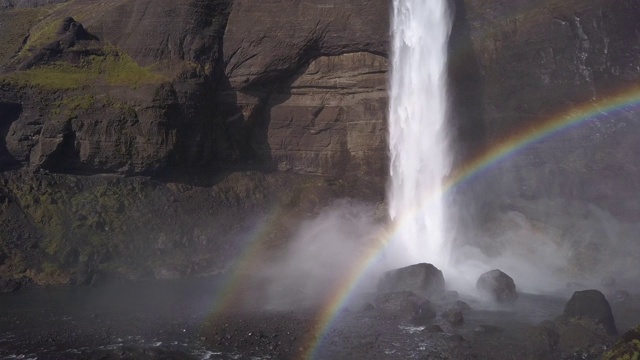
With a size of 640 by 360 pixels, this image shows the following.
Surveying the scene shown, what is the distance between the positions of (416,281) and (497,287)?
3417mm

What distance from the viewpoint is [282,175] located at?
4525 centimetres

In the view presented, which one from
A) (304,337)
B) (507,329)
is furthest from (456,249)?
(304,337)

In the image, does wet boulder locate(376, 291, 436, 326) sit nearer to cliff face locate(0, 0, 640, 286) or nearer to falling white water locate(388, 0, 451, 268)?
falling white water locate(388, 0, 451, 268)

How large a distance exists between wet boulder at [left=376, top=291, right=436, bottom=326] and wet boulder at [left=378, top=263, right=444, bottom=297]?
6.85 feet

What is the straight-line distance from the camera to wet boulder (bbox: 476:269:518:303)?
27.4m

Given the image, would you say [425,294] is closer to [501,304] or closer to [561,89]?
[501,304]

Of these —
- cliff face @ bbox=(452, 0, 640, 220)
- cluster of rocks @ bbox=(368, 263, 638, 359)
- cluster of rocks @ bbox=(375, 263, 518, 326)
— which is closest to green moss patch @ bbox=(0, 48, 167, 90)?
cliff face @ bbox=(452, 0, 640, 220)

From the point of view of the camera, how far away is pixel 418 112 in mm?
40250

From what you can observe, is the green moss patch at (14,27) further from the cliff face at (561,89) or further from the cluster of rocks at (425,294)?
the cluster of rocks at (425,294)

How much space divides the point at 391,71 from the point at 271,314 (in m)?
21.1

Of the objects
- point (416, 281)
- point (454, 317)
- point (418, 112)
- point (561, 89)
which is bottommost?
point (454, 317)

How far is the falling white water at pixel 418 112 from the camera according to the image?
1542 inches

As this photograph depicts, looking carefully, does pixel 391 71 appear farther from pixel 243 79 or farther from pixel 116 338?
pixel 116 338

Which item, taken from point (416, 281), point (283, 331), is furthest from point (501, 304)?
point (283, 331)
